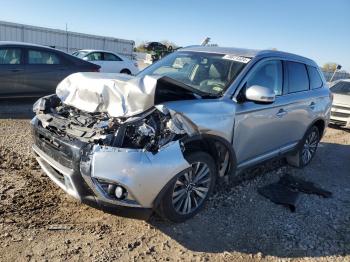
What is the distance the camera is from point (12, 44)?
888 cm

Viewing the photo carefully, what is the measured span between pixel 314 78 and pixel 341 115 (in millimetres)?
4895

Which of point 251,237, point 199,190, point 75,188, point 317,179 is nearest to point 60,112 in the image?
point 75,188

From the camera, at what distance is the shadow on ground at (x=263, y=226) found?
3.81m

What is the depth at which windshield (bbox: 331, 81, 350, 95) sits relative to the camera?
1149cm

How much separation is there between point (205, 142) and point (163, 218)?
0.88m

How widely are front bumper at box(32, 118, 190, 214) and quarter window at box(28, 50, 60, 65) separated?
20.6 feet

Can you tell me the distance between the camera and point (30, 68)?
909 centimetres

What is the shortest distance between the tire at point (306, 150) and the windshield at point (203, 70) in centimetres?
228

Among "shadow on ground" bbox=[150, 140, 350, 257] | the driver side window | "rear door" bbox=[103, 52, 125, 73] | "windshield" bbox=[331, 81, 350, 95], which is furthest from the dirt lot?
"rear door" bbox=[103, 52, 125, 73]

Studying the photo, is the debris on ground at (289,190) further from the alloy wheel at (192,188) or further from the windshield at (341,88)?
the windshield at (341,88)

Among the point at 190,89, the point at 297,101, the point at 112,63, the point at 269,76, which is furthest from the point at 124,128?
the point at 112,63

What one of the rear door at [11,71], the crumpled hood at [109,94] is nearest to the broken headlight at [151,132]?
the crumpled hood at [109,94]

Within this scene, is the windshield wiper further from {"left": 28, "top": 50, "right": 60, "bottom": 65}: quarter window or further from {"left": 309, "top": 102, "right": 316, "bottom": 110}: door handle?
{"left": 28, "top": 50, "right": 60, "bottom": 65}: quarter window

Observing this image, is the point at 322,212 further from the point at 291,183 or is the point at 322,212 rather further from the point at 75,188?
the point at 75,188
